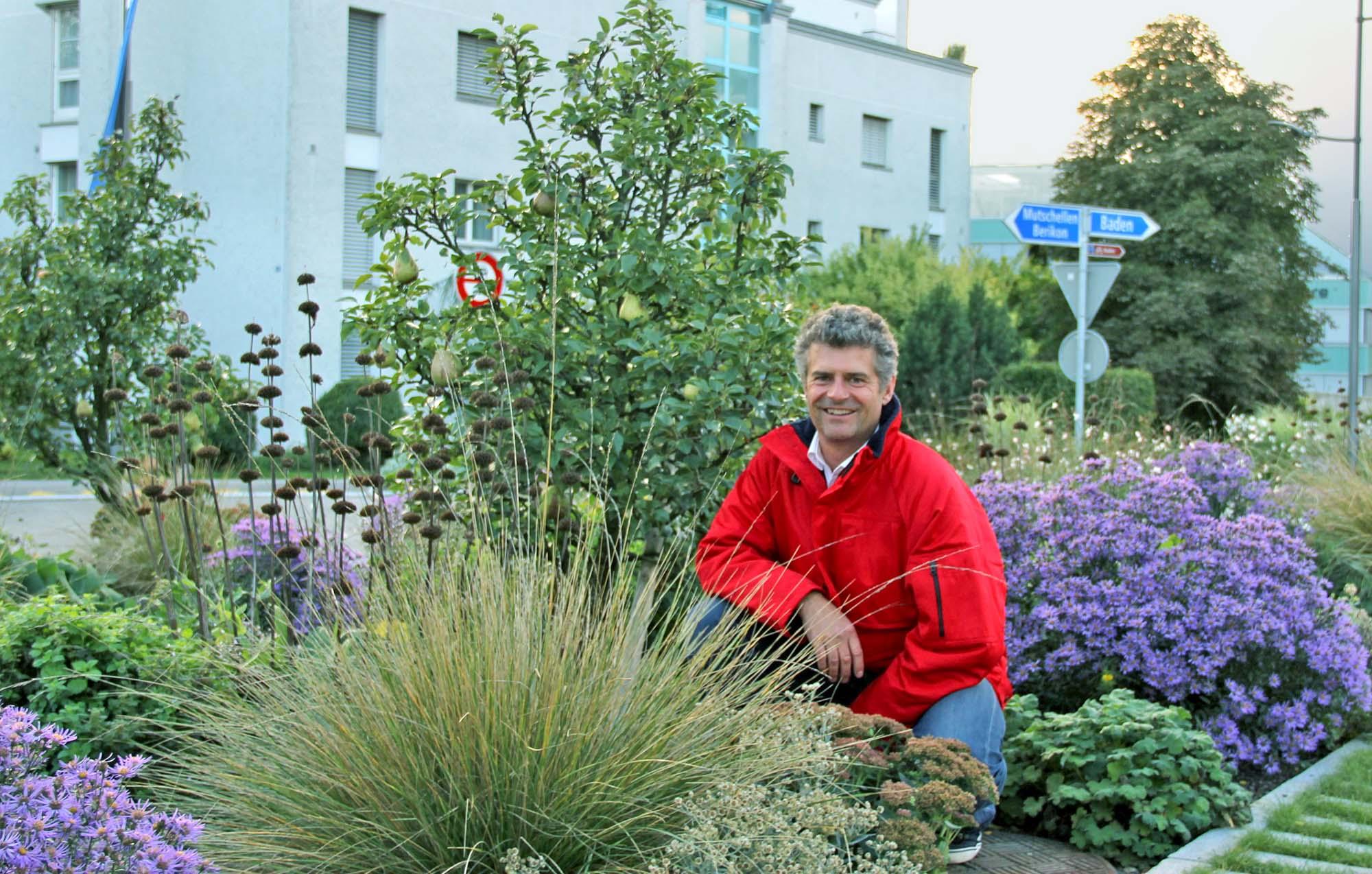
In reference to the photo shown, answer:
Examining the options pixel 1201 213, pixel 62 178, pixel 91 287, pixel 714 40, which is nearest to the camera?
pixel 91 287

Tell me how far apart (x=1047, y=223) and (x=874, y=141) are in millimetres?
26043

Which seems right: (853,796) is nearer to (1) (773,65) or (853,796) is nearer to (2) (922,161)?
(1) (773,65)

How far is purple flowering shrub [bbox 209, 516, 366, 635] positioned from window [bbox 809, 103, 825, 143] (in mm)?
29378

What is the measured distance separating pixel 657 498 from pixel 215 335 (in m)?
21.7

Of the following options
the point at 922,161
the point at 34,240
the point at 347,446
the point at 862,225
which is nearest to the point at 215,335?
the point at 34,240

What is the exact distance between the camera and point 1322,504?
8.48 metres

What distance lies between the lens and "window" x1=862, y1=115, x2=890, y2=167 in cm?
3588

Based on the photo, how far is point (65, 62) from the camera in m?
26.5

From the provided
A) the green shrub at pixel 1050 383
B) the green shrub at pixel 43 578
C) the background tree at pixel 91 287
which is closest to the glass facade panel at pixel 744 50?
the green shrub at pixel 1050 383

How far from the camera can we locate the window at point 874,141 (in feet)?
118

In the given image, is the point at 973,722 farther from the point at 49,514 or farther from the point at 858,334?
the point at 49,514

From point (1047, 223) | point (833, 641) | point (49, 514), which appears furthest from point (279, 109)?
point (833, 641)

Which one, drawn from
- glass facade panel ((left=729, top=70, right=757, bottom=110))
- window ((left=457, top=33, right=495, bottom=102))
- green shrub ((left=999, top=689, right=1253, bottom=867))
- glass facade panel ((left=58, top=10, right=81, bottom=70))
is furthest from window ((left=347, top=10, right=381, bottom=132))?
green shrub ((left=999, top=689, right=1253, bottom=867))

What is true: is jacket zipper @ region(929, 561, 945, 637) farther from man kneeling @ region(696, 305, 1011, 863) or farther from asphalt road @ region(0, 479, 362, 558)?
asphalt road @ region(0, 479, 362, 558)
